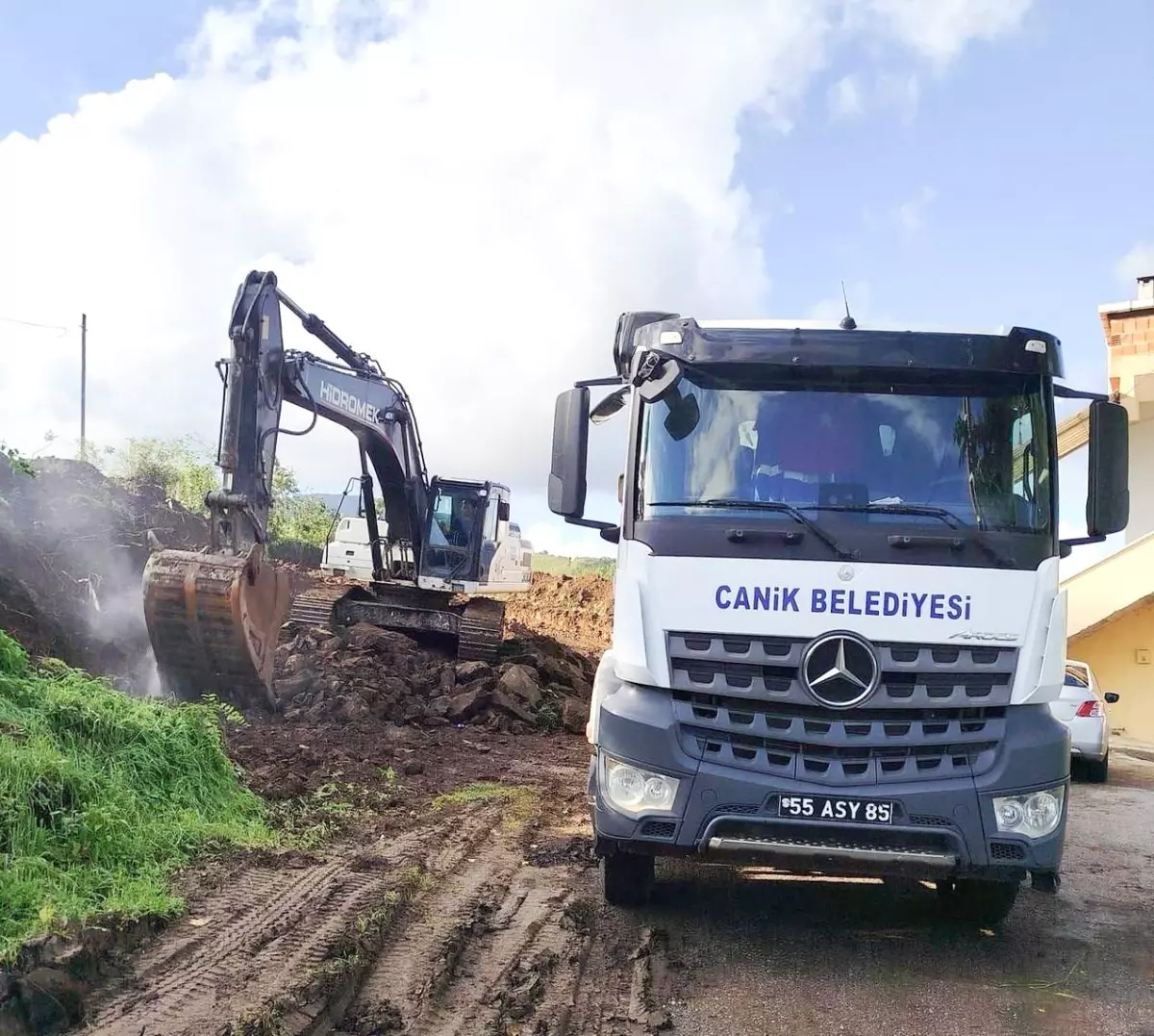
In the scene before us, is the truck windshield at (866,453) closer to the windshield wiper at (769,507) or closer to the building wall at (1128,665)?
the windshield wiper at (769,507)

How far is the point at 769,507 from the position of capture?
5434 millimetres

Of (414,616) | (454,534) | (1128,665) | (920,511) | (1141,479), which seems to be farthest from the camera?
(1141,479)

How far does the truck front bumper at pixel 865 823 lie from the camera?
16.6ft

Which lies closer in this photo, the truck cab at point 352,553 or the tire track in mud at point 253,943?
the tire track in mud at point 253,943

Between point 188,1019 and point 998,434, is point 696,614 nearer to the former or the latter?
point 998,434

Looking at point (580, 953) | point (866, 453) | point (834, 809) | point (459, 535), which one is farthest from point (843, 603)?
point (459, 535)

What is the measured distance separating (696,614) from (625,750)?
717 mm

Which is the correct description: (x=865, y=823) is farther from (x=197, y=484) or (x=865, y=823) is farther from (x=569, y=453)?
(x=197, y=484)

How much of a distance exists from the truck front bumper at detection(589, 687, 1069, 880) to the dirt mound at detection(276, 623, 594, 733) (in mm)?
6797

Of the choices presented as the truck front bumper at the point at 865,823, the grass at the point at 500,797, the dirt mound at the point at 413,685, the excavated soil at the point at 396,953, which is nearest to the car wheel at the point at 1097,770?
the dirt mound at the point at 413,685

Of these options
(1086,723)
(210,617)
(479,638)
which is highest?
(210,617)

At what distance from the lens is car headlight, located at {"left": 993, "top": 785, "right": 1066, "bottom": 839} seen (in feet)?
16.7

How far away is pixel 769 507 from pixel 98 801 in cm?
395

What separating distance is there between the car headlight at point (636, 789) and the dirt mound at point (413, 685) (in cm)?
653
